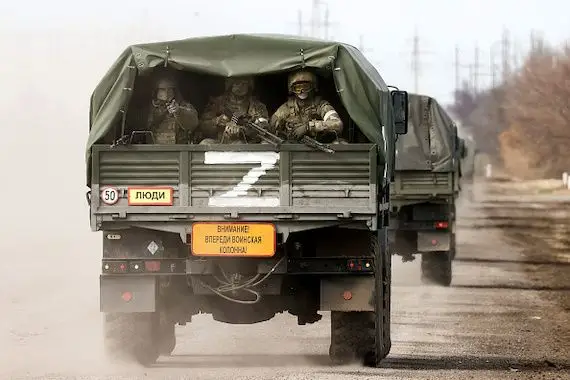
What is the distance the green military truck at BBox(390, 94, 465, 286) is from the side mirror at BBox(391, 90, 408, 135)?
822 centimetres

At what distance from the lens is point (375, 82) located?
12.4 meters

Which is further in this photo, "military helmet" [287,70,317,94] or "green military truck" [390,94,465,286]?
"green military truck" [390,94,465,286]

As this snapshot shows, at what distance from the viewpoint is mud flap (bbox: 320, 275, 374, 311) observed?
39.1ft

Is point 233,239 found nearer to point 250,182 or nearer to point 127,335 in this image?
point 250,182

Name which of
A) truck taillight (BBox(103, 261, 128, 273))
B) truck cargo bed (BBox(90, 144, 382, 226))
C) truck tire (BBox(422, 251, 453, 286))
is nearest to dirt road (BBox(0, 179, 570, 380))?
truck tire (BBox(422, 251, 453, 286))

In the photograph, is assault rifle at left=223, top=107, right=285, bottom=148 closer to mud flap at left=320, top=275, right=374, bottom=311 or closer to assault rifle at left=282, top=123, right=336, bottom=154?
assault rifle at left=282, top=123, right=336, bottom=154

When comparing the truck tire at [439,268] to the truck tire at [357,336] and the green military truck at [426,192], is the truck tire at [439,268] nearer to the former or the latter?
the green military truck at [426,192]

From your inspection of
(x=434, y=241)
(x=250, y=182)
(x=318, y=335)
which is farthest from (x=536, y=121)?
(x=250, y=182)

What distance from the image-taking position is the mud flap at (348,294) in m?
11.9

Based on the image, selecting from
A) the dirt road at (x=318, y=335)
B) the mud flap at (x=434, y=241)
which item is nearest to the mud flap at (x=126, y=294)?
the dirt road at (x=318, y=335)

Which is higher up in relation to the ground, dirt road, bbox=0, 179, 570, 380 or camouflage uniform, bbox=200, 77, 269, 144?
camouflage uniform, bbox=200, 77, 269, 144

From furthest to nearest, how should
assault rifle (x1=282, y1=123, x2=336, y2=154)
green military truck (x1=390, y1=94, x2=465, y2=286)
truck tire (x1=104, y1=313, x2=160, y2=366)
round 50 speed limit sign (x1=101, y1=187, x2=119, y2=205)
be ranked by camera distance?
green military truck (x1=390, y1=94, x2=465, y2=286) → truck tire (x1=104, y1=313, x2=160, y2=366) → round 50 speed limit sign (x1=101, y1=187, x2=119, y2=205) → assault rifle (x1=282, y1=123, x2=336, y2=154)

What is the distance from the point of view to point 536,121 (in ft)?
292

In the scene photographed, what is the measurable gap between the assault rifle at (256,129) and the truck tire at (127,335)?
168 cm
